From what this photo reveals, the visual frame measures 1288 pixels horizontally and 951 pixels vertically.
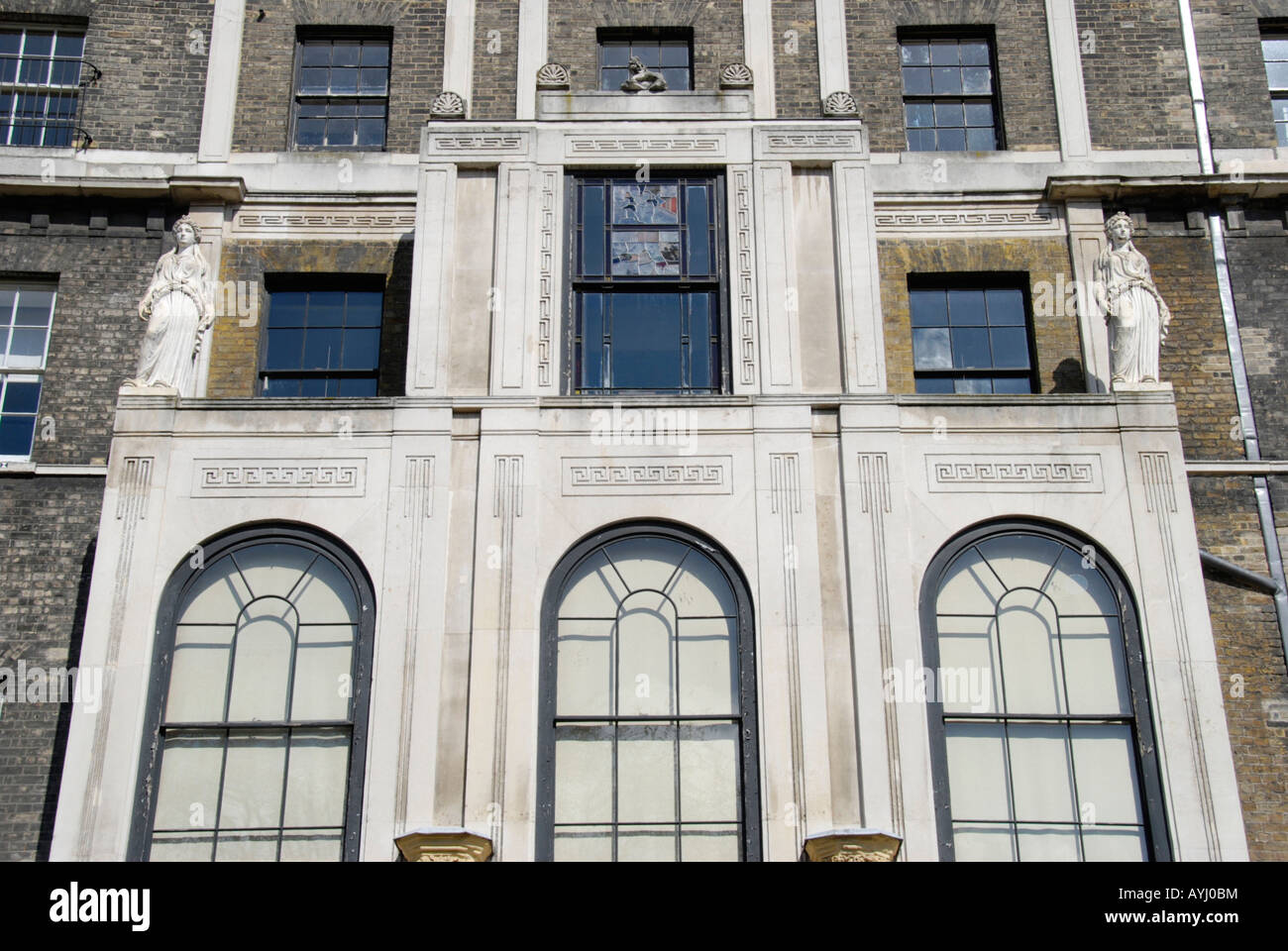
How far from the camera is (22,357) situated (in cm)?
1989

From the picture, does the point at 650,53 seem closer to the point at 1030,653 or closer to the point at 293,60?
the point at 293,60

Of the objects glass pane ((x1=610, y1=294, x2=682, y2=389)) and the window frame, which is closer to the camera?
glass pane ((x1=610, y1=294, x2=682, y2=389))

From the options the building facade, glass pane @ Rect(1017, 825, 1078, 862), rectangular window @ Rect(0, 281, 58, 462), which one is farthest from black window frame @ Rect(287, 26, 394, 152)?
glass pane @ Rect(1017, 825, 1078, 862)

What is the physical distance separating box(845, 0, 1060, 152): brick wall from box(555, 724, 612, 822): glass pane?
950 centimetres

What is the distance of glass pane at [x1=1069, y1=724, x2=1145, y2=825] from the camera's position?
50.9 feet

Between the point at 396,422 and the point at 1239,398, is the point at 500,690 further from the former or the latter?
the point at 1239,398

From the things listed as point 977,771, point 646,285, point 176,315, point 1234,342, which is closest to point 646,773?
point 977,771

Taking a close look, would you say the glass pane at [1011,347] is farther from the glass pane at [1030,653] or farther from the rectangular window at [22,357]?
the rectangular window at [22,357]

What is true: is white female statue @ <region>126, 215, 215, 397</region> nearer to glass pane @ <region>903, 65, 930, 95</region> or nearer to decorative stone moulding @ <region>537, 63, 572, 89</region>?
decorative stone moulding @ <region>537, 63, 572, 89</region>

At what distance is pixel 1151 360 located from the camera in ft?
57.4

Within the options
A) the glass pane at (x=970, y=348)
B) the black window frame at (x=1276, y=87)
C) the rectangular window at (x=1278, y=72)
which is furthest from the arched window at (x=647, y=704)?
the rectangular window at (x=1278, y=72)

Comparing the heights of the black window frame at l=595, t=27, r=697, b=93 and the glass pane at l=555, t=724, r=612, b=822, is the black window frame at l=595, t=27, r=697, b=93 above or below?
above

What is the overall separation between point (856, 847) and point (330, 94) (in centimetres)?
1287

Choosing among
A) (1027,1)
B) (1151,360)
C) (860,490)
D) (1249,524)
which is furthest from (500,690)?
(1027,1)
